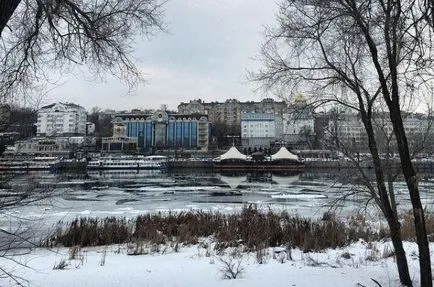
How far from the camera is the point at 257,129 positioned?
148 meters

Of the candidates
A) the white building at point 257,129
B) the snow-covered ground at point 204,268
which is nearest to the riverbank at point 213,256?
the snow-covered ground at point 204,268

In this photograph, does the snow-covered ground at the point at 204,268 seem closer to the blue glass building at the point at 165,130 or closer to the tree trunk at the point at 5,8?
the tree trunk at the point at 5,8

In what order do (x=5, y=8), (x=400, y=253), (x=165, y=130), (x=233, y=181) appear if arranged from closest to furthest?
(x=5, y=8) < (x=400, y=253) < (x=233, y=181) < (x=165, y=130)

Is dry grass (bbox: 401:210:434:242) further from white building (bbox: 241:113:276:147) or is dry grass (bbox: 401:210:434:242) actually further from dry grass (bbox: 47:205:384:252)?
white building (bbox: 241:113:276:147)

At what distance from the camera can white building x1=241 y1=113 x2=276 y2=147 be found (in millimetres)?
145625

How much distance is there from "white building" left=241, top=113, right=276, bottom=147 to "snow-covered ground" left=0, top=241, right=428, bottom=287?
5288 inches

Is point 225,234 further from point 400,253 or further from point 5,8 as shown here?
point 5,8

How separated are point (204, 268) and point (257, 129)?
14050 centimetres

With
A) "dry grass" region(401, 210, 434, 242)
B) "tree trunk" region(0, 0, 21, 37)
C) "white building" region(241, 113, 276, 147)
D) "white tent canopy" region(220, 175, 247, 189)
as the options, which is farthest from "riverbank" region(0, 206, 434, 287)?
"white building" region(241, 113, 276, 147)

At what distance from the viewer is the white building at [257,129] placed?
14562cm

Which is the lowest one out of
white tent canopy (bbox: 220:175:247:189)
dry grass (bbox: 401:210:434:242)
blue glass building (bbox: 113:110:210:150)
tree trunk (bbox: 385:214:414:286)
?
white tent canopy (bbox: 220:175:247:189)

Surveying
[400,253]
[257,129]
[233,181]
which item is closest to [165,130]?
[257,129]

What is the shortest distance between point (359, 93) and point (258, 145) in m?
137

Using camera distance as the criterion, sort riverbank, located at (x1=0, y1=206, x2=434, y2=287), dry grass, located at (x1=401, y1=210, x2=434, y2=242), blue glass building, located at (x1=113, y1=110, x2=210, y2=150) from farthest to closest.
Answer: blue glass building, located at (x1=113, y1=110, x2=210, y2=150)
dry grass, located at (x1=401, y1=210, x2=434, y2=242)
riverbank, located at (x1=0, y1=206, x2=434, y2=287)
